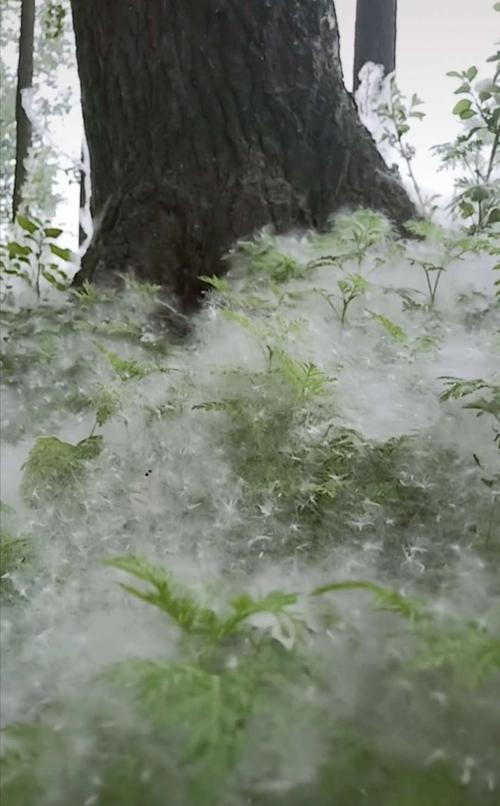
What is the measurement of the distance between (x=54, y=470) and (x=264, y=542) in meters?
0.49

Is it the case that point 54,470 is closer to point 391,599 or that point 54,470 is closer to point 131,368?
point 131,368

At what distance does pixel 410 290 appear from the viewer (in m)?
2.25

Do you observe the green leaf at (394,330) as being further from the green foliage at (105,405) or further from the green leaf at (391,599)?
the green leaf at (391,599)

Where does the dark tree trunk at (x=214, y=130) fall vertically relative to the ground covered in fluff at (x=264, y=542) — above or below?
above

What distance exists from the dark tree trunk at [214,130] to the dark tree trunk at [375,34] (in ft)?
9.55

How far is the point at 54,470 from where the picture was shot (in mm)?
1541

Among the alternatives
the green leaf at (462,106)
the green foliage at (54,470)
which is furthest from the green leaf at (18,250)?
the green leaf at (462,106)

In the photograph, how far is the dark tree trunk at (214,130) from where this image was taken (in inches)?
105

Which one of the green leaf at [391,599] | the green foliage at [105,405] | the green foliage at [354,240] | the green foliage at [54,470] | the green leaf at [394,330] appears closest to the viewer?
the green leaf at [391,599]

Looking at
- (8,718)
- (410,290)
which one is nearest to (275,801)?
(8,718)

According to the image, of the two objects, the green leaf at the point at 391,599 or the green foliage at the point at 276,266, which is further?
the green foliage at the point at 276,266

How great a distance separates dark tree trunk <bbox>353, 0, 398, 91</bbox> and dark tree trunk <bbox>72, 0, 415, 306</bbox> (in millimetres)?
2910

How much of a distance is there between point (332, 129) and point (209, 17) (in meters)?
0.61

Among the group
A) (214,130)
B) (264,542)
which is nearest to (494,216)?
(214,130)
